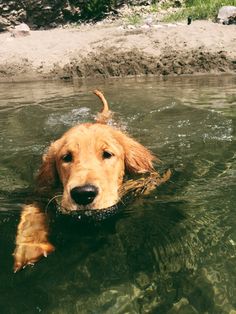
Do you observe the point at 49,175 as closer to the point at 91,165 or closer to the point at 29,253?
the point at 91,165

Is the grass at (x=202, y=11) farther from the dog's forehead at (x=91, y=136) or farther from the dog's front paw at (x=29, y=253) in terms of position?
the dog's front paw at (x=29, y=253)

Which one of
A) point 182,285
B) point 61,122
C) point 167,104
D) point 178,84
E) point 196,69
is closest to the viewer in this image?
point 182,285

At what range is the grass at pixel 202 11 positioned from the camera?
590 inches

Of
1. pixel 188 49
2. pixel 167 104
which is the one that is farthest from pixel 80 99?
pixel 188 49

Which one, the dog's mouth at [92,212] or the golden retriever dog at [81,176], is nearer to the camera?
the golden retriever dog at [81,176]

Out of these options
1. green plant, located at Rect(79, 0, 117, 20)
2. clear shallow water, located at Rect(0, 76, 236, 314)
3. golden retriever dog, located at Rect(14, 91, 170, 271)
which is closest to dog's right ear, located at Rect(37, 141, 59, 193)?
golden retriever dog, located at Rect(14, 91, 170, 271)

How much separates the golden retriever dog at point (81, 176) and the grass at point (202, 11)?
37.1 ft

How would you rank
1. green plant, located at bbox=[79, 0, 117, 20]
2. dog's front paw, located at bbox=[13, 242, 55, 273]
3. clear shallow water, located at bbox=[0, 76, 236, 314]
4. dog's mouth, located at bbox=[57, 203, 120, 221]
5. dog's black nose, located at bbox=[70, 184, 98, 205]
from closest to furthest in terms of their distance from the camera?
clear shallow water, located at bbox=[0, 76, 236, 314] < dog's front paw, located at bbox=[13, 242, 55, 273] < dog's black nose, located at bbox=[70, 184, 98, 205] < dog's mouth, located at bbox=[57, 203, 120, 221] < green plant, located at bbox=[79, 0, 117, 20]

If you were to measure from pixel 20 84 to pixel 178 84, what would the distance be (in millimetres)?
4198

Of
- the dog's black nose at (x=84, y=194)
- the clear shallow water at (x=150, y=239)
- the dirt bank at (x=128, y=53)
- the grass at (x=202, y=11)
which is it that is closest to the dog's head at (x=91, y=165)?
the dog's black nose at (x=84, y=194)

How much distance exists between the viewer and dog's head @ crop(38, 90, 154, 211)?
11.2ft

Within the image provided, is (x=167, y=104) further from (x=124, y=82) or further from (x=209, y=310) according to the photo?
(x=209, y=310)

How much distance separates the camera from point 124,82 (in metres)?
11.3

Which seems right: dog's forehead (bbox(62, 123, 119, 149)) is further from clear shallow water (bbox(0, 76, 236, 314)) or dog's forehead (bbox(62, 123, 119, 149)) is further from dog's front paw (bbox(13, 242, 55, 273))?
dog's front paw (bbox(13, 242, 55, 273))
